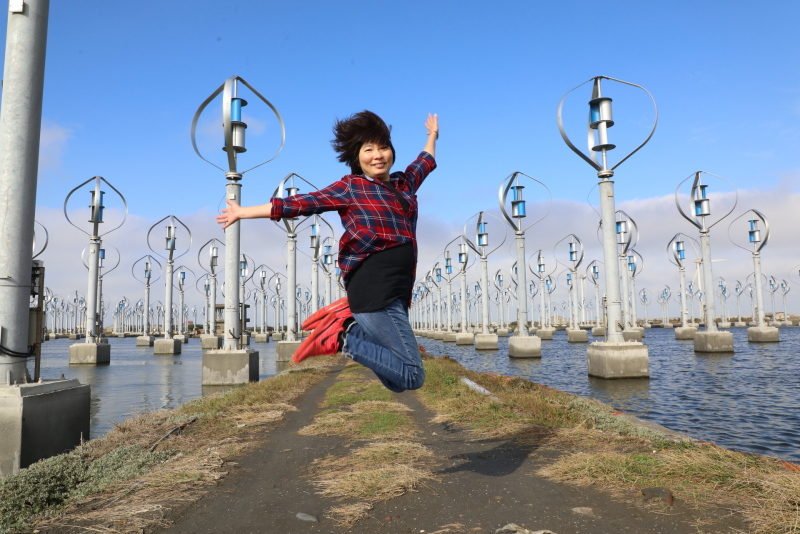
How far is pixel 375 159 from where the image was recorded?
159 inches

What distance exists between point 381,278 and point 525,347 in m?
32.2

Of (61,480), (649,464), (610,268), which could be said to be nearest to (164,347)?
(610,268)

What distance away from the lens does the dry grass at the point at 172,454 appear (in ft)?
12.3

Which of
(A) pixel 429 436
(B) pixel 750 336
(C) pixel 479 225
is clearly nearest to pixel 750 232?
(B) pixel 750 336

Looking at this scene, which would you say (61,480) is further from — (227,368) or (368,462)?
(227,368)

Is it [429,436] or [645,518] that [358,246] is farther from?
[429,436]

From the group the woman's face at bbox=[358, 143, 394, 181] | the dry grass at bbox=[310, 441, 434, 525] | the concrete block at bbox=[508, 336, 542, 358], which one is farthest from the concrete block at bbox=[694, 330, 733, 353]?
the woman's face at bbox=[358, 143, 394, 181]

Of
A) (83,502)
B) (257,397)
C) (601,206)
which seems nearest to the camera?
(83,502)

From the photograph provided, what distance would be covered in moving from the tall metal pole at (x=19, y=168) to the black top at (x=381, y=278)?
4657 mm

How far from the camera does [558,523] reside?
11.5ft

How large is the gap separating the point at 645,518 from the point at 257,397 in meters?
8.35

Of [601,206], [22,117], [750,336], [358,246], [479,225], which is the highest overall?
[479,225]

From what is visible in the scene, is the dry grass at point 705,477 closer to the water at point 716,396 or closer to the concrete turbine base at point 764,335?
the water at point 716,396

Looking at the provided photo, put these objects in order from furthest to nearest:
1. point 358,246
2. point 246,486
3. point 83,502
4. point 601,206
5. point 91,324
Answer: point 91,324 < point 601,206 < point 246,486 < point 83,502 < point 358,246
